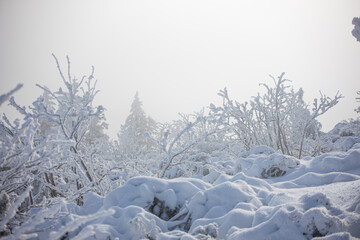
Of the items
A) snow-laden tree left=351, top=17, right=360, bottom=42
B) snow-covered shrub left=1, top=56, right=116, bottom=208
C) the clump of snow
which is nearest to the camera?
snow-covered shrub left=1, top=56, right=116, bottom=208

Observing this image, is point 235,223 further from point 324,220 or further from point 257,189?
point 257,189

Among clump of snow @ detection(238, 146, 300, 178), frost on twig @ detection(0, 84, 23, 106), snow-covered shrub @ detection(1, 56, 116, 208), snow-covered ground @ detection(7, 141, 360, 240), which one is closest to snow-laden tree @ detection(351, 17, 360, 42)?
snow-covered ground @ detection(7, 141, 360, 240)

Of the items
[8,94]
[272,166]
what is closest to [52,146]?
[8,94]

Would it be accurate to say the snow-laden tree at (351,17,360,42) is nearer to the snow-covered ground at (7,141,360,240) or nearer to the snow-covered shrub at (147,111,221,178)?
the snow-covered ground at (7,141,360,240)

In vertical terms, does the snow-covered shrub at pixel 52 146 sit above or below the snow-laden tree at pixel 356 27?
below

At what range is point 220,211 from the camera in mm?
2627

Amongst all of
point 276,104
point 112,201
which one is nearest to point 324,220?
point 112,201

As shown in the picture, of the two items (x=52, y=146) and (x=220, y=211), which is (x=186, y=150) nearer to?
(x=220, y=211)

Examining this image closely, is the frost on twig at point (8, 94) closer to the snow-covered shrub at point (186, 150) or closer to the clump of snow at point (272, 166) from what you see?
the snow-covered shrub at point (186, 150)

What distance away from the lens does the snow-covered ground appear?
178cm

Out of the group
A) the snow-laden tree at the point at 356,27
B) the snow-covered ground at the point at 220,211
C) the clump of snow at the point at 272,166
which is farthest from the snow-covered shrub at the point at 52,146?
the snow-laden tree at the point at 356,27

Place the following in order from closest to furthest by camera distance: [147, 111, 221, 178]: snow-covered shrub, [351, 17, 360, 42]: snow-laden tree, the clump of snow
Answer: [147, 111, 221, 178]: snow-covered shrub < the clump of snow < [351, 17, 360, 42]: snow-laden tree

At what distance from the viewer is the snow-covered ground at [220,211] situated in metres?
1.78

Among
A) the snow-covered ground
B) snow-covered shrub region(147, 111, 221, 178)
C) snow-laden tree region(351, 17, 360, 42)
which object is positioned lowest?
the snow-covered ground
